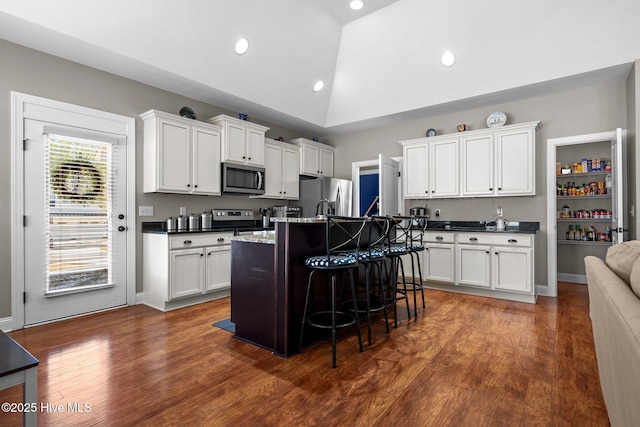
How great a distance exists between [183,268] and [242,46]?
2.72 meters

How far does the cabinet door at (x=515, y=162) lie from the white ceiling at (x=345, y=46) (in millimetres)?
589

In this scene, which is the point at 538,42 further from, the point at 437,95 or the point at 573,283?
the point at 573,283

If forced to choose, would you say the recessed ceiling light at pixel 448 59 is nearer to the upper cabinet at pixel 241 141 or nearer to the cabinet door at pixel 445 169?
the cabinet door at pixel 445 169

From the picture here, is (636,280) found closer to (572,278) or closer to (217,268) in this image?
(217,268)

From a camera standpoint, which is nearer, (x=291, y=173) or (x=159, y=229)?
(x=159, y=229)

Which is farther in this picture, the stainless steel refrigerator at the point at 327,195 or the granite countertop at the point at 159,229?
the stainless steel refrigerator at the point at 327,195

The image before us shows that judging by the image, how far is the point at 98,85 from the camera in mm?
3662

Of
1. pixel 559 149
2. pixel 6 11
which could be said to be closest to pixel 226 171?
pixel 6 11

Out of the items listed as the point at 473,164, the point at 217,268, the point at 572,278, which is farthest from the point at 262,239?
the point at 572,278

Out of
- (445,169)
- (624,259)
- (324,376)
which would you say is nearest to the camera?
(624,259)

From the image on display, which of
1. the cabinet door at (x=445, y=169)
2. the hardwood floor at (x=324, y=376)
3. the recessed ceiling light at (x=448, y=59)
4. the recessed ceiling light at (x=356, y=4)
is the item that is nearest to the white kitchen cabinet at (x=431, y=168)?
the cabinet door at (x=445, y=169)

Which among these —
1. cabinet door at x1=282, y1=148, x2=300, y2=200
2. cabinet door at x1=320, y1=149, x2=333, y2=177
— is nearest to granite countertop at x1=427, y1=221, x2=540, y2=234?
cabinet door at x1=320, y1=149, x2=333, y2=177

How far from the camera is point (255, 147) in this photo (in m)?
4.91

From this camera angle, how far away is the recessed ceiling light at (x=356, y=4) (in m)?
4.03
